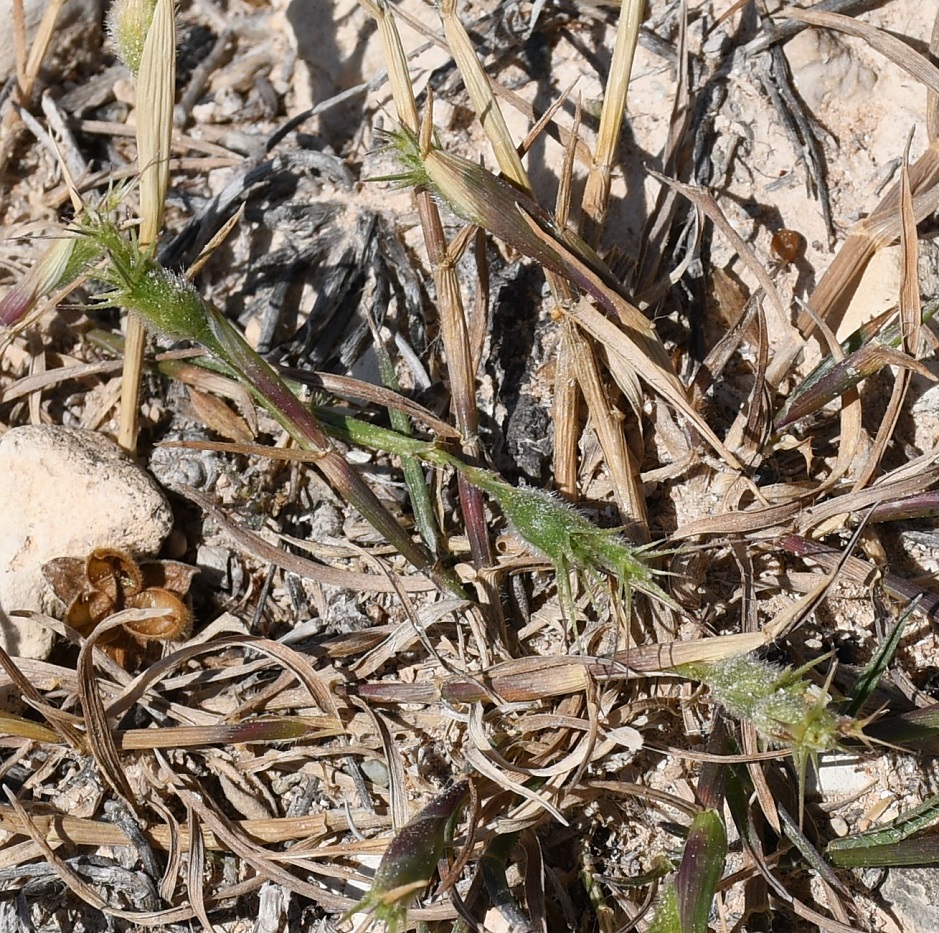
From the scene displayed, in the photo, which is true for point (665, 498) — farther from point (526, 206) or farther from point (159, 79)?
point (159, 79)

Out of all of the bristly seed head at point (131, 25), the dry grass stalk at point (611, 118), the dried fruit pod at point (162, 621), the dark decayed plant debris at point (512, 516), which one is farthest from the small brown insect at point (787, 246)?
the dried fruit pod at point (162, 621)

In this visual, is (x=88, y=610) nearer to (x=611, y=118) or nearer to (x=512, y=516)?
(x=512, y=516)

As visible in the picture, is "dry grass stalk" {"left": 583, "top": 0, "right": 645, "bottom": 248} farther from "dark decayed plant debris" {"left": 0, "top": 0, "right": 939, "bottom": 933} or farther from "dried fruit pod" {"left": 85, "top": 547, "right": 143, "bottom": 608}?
"dried fruit pod" {"left": 85, "top": 547, "right": 143, "bottom": 608}

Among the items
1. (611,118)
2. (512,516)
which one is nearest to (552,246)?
(611,118)

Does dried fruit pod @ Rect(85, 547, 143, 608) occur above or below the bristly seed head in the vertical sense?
below

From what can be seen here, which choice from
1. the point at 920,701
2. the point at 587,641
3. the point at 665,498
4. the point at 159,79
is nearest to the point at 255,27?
the point at 159,79

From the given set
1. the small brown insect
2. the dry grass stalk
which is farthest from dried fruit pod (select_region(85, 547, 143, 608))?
the small brown insect
